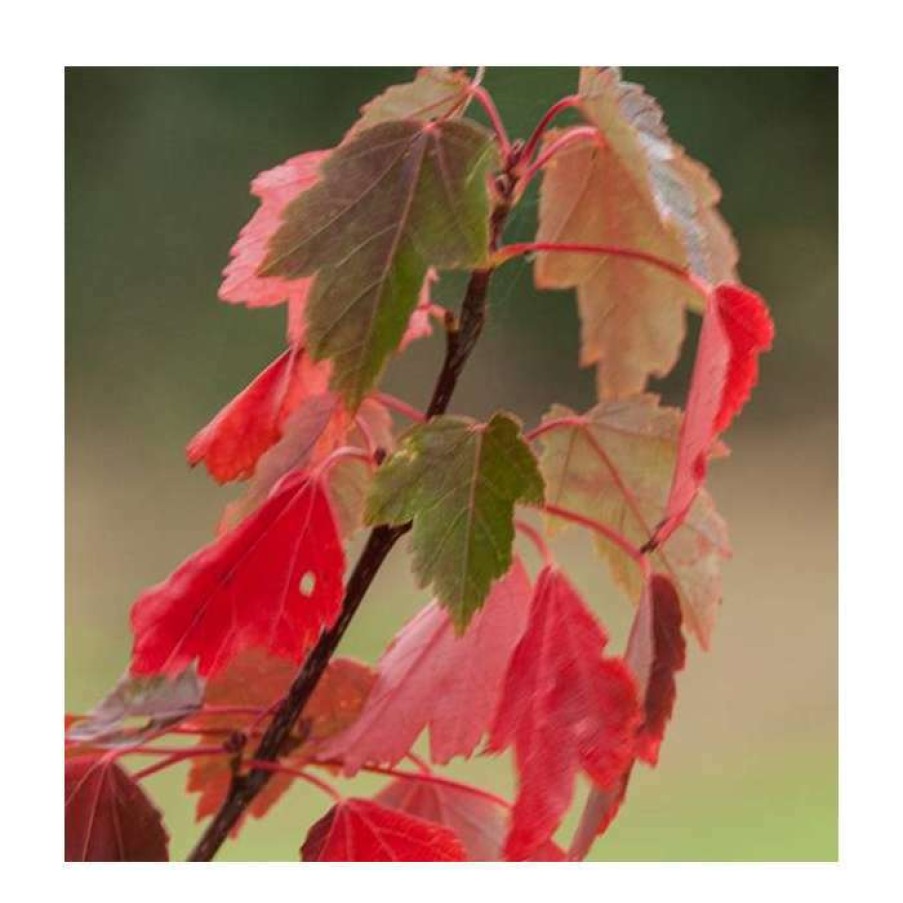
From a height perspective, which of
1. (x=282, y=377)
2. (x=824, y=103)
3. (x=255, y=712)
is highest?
(x=824, y=103)

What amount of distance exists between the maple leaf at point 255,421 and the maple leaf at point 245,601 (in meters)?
0.02

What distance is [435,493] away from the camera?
17.5 inches

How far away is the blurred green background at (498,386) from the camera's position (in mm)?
591

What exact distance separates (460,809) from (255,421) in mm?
190

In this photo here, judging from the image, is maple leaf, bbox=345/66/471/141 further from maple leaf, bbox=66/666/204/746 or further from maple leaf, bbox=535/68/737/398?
maple leaf, bbox=66/666/204/746

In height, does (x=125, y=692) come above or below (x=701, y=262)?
below

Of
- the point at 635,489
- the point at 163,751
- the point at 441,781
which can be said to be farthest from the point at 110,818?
the point at 635,489

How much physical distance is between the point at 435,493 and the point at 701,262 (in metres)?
0.13

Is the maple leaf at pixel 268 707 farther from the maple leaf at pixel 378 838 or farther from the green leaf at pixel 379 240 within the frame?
the green leaf at pixel 379 240

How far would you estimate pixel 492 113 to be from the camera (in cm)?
50

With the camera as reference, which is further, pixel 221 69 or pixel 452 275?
pixel 221 69

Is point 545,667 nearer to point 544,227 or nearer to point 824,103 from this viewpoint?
point 544,227

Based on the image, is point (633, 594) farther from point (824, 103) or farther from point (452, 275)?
point (824, 103)

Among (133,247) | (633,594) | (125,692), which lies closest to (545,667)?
(633,594)
